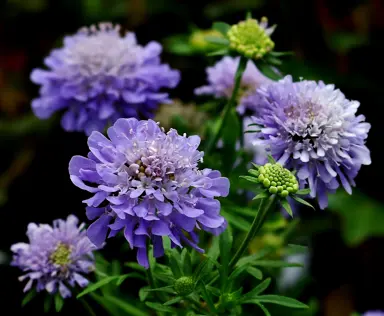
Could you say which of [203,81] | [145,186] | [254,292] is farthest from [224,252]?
[203,81]

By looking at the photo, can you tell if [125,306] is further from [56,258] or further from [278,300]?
[278,300]

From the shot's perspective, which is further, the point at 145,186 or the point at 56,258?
the point at 56,258

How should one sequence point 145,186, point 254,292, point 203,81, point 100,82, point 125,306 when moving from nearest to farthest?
point 145,186 → point 254,292 → point 125,306 → point 100,82 → point 203,81

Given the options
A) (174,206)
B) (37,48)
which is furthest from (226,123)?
(37,48)

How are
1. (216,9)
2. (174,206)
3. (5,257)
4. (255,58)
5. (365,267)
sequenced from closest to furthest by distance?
1. (174,206)
2. (255,58)
3. (5,257)
4. (365,267)
5. (216,9)

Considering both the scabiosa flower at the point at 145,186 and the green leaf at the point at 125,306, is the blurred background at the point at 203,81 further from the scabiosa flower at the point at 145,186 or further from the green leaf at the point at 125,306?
the scabiosa flower at the point at 145,186

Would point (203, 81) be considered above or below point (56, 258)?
below

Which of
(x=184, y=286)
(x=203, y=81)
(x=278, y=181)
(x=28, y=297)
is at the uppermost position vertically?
(x=278, y=181)

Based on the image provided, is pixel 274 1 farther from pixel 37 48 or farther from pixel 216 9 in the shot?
pixel 37 48
